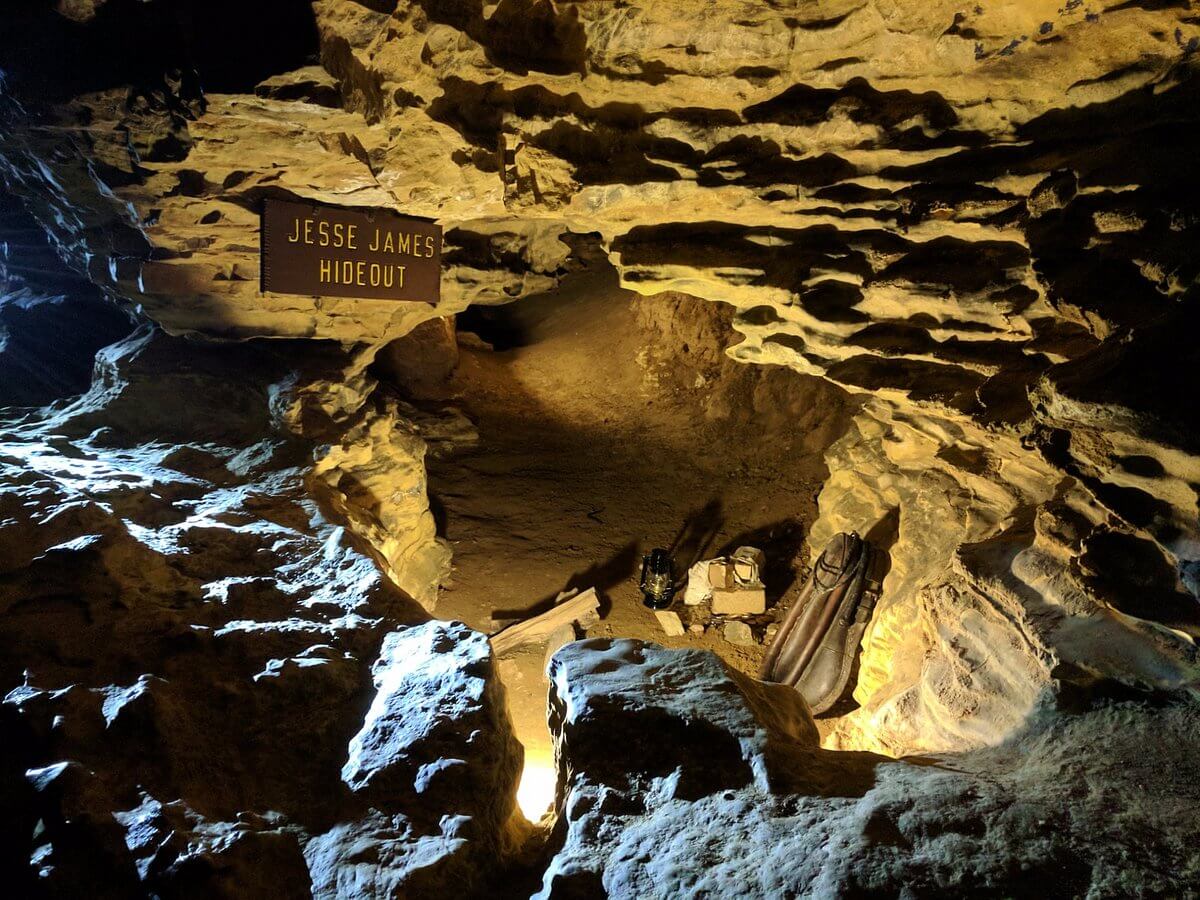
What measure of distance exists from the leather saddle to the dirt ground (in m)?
1.08

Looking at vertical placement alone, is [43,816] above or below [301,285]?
below

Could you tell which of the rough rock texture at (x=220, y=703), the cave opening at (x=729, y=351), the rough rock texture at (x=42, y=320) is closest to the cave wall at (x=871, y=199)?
the cave opening at (x=729, y=351)

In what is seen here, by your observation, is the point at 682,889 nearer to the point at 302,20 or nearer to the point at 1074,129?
the point at 1074,129

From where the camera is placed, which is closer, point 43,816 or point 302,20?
point 43,816

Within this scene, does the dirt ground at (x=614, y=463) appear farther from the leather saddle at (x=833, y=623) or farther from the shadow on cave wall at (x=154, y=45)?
the shadow on cave wall at (x=154, y=45)

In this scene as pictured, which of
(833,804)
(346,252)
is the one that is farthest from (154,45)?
(833,804)

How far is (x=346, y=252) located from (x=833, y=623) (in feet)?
17.5

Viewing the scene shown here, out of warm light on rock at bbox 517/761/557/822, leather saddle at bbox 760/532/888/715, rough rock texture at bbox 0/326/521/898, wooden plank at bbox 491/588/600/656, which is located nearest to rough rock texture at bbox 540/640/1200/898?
rough rock texture at bbox 0/326/521/898

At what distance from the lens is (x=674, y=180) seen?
3.86 meters

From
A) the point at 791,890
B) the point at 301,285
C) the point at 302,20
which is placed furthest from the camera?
the point at 301,285

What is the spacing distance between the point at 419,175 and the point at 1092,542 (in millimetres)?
4119

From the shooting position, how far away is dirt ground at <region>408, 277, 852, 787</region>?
7.78 meters

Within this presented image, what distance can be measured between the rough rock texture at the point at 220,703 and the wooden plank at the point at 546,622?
3112mm

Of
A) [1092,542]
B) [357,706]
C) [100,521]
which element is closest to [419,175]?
[100,521]
